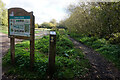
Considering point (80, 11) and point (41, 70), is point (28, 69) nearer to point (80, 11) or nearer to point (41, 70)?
point (41, 70)

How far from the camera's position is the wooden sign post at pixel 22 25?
3635mm

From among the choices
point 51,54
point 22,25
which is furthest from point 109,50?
point 22,25

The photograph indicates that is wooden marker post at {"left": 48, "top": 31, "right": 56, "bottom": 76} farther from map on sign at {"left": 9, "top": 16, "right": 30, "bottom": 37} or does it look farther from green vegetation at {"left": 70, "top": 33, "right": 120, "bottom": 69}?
green vegetation at {"left": 70, "top": 33, "right": 120, "bottom": 69}

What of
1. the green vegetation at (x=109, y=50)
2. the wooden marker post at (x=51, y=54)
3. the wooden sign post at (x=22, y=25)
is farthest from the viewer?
the green vegetation at (x=109, y=50)

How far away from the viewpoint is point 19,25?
12.8ft

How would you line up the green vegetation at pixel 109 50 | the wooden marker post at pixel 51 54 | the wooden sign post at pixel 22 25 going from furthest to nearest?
1. the green vegetation at pixel 109 50
2. the wooden sign post at pixel 22 25
3. the wooden marker post at pixel 51 54

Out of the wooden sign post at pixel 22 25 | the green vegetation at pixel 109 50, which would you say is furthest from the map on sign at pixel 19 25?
the green vegetation at pixel 109 50

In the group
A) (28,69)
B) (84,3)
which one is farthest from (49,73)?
(84,3)

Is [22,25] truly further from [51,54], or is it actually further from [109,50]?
[109,50]

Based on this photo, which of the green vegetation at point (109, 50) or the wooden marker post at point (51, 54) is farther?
the green vegetation at point (109, 50)

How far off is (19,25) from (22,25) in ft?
0.60

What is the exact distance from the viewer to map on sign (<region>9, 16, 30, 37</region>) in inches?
146

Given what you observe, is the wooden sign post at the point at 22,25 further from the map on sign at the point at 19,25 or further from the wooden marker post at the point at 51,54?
the wooden marker post at the point at 51,54

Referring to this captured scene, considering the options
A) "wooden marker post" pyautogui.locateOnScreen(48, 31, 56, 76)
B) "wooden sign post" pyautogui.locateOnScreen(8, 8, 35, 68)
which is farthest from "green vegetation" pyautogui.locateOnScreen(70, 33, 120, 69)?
"wooden sign post" pyautogui.locateOnScreen(8, 8, 35, 68)
